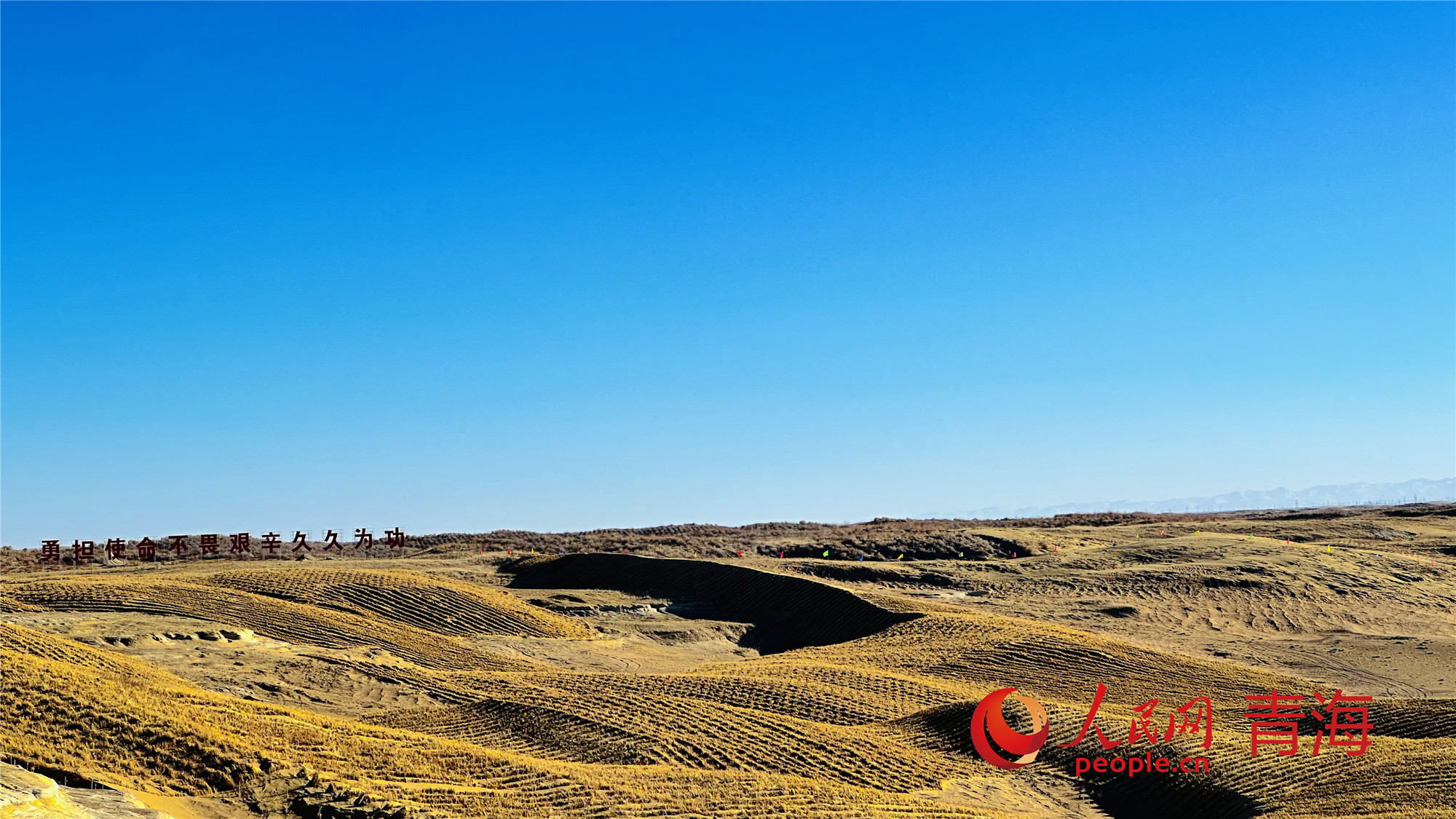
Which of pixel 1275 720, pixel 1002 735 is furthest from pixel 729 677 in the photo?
pixel 1275 720

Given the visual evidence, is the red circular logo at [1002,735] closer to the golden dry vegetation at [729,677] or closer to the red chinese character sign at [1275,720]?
the golden dry vegetation at [729,677]

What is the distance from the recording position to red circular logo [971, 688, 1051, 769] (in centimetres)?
1571

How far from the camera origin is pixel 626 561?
37.9 meters

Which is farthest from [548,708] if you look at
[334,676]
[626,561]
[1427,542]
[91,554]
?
[1427,542]

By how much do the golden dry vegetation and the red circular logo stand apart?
0.28m

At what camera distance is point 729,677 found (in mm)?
19047

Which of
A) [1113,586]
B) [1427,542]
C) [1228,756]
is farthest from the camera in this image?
[1427,542]

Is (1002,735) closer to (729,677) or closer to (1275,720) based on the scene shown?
(1275,720)

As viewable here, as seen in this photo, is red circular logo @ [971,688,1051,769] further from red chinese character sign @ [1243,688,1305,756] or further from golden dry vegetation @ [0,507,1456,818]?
red chinese character sign @ [1243,688,1305,756]

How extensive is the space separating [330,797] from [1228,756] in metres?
11.3

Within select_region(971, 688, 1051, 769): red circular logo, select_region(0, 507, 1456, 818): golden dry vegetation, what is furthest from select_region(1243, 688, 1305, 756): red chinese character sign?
select_region(971, 688, 1051, 769): red circular logo

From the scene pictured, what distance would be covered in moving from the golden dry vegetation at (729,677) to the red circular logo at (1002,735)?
0.92 ft

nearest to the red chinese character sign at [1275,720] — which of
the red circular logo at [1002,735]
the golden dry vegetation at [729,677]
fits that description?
the golden dry vegetation at [729,677]

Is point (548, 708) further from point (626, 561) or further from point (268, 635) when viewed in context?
point (626, 561)
